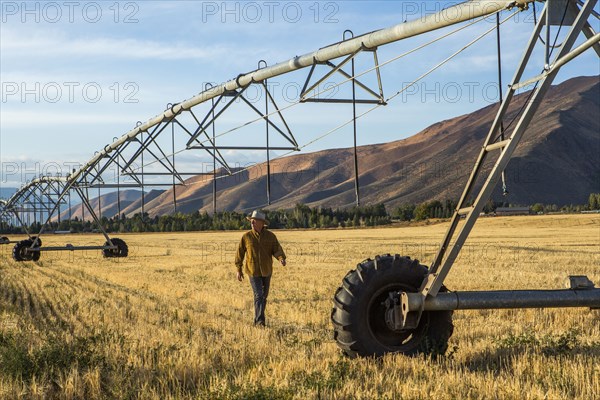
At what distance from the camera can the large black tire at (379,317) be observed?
26.5ft

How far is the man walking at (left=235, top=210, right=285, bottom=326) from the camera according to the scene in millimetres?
11884

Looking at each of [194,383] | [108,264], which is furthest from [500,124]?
[108,264]

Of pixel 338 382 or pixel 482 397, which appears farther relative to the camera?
pixel 338 382

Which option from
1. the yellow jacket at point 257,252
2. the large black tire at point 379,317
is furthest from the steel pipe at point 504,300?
the yellow jacket at point 257,252

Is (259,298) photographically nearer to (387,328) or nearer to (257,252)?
(257,252)

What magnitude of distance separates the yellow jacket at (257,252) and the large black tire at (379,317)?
3.76m

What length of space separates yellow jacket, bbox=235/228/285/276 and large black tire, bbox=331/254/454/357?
376 cm

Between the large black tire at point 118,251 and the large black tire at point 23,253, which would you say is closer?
the large black tire at point 23,253

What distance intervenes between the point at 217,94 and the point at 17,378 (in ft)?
28.1

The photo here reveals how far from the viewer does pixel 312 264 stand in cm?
2659

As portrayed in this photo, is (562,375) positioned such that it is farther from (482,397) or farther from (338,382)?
(338,382)

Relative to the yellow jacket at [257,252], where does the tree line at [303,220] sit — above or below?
above

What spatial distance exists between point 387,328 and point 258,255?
4.08 m

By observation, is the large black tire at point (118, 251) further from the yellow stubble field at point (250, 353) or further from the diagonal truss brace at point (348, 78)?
the diagonal truss brace at point (348, 78)
